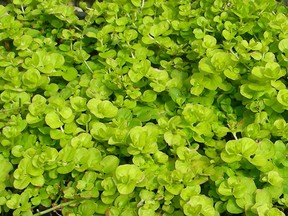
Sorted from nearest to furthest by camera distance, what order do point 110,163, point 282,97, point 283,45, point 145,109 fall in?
point 110,163 → point 282,97 → point 145,109 → point 283,45

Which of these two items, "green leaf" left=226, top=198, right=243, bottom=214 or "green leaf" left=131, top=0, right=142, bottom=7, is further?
"green leaf" left=131, top=0, right=142, bottom=7

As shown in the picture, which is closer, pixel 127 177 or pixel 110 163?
pixel 127 177

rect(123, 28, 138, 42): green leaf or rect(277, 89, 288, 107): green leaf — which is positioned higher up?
rect(277, 89, 288, 107): green leaf

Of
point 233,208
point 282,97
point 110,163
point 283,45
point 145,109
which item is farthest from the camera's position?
point 283,45

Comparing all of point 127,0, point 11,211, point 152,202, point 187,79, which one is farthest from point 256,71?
point 11,211

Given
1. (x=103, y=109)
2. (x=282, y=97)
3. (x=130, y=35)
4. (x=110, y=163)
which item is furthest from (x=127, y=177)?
(x=130, y=35)

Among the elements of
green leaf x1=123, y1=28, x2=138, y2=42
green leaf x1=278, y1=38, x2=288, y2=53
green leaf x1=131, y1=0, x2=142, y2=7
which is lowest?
green leaf x1=123, y1=28, x2=138, y2=42

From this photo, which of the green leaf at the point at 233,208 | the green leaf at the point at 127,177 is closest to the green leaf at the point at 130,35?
the green leaf at the point at 127,177

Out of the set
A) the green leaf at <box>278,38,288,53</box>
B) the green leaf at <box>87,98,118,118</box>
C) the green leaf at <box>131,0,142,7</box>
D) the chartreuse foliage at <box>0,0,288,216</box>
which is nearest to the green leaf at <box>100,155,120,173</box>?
the chartreuse foliage at <box>0,0,288,216</box>

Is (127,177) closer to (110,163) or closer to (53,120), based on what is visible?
(110,163)

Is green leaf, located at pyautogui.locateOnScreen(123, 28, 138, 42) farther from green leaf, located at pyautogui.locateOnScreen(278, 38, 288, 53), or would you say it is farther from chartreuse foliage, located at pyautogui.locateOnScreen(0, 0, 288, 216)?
green leaf, located at pyautogui.locateOnScreen(278, 38, 288, 53)
